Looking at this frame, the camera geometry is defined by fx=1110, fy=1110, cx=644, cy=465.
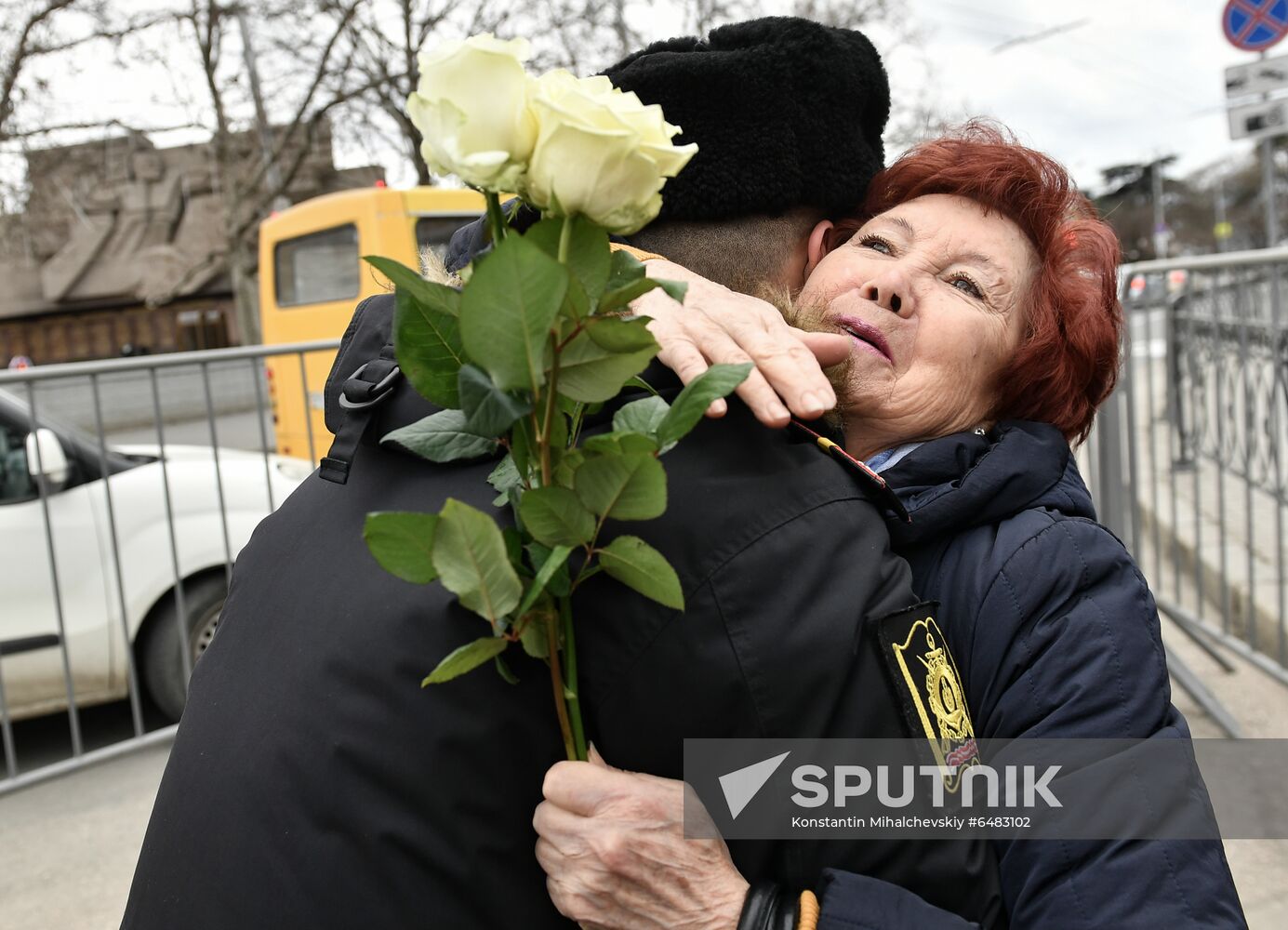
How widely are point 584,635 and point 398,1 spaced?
17.7 meters

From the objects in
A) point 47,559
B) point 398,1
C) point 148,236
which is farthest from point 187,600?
point 148,236

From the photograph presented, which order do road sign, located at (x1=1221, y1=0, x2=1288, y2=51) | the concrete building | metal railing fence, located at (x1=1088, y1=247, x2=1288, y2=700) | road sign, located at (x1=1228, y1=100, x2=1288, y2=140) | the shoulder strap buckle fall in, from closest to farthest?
1. the shoulder strap buckle
2. metal railing fence, located at (x1=1088, y1=247, x2=1288, y2=700)
3. road sign, located at (x1=1221, y1=0, x2=1288, y2=51)
4. road sign, located at (x1=1228, y1=100, x2=1288, y2=140)
5. the concrete building

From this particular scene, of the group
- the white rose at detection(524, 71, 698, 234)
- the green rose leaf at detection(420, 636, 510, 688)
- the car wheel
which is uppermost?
the white rose at detection(524, 71, 698, 234)

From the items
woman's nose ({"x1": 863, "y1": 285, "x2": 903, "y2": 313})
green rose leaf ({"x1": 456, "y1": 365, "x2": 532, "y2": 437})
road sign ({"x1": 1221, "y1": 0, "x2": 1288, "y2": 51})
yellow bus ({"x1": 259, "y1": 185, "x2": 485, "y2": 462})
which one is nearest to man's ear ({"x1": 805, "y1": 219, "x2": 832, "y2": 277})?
woman's nose ({"x1": 863, "y1": 285, "x2": 903, "y2": 313})

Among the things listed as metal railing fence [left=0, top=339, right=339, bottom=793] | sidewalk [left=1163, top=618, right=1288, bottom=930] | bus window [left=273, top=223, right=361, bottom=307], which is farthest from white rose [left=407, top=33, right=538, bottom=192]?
bus window [left=273, top=223, right=361, bottom=307]

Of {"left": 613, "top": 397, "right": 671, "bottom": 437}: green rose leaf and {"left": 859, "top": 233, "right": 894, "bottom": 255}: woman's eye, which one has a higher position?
{"left": 859, "top": 233, "right": 894, "bottom": 255}: woman's eye

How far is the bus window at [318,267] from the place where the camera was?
9953mm

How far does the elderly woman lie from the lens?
3.58 feet

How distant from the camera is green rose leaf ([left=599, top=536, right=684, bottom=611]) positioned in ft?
3.11

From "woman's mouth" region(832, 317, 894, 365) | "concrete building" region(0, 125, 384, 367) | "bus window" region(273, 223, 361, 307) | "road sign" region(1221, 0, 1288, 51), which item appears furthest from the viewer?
"concrete building" region(0, 125, 384, 367)

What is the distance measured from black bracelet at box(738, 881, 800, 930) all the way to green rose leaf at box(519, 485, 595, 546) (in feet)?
1.45

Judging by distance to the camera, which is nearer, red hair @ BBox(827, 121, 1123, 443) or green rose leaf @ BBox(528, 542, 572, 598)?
green rose leaf @ BBox(528, 542, 572, 598)

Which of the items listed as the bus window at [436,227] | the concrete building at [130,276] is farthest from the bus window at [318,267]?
the concrete building at [130,276]

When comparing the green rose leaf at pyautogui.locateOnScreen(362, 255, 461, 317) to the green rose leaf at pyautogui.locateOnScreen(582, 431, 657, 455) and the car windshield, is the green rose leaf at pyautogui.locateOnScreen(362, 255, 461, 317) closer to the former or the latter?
the green rose leaf at pyautogui.locateOnScreen(582, 431, 657, 455)
